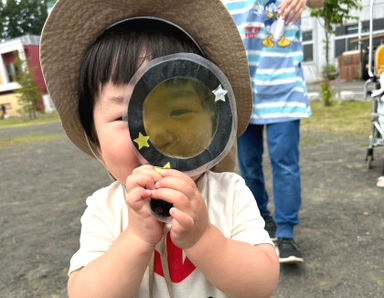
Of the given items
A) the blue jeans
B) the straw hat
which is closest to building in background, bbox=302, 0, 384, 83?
the blue jeans

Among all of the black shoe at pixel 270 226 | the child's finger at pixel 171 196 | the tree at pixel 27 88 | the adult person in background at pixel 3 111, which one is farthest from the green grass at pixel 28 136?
the child's finger at pixel 171 196

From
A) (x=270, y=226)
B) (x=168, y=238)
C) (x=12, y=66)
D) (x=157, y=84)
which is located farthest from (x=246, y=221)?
(x=12, y=66)

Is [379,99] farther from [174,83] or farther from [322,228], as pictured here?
[174,83]

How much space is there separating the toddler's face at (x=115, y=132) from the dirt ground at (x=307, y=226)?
129 cm

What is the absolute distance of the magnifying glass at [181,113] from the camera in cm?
86

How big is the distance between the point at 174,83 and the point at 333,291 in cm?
152

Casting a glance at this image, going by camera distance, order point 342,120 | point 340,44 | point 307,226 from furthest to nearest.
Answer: point 340,44 < point 342,120 < point 307,226

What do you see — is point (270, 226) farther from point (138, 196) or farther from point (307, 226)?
point (138, 196)

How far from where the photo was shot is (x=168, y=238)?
3.58ft

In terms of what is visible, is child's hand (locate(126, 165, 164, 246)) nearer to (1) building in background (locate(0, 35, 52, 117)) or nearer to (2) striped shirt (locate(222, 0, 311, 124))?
(2) striped shirt (locate(222, 0, 311, 124))

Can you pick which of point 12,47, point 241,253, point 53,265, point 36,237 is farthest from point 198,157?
point 12,47

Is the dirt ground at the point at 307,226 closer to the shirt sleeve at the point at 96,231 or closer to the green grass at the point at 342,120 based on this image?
the green grass at the point at 342,120

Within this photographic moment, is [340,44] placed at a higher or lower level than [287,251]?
lower

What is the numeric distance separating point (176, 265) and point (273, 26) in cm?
146
